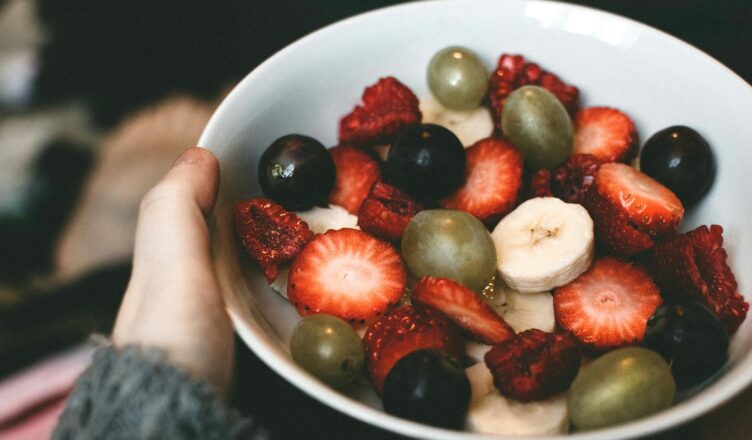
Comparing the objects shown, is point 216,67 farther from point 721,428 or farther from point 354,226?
point 721,428

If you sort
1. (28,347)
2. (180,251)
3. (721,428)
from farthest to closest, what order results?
(28,347), (721,428), (180,251)

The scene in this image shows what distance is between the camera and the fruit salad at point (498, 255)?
79cm

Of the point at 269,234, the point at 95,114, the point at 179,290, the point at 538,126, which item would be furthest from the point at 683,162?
the point at 95,114

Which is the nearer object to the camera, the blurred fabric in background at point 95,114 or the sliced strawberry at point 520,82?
the sliced strawberry at point 520,82

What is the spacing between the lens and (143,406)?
67 cm

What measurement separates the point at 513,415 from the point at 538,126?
1.38 ft

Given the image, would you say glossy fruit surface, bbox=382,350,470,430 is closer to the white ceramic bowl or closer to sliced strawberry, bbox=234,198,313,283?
the white ceramic bowl

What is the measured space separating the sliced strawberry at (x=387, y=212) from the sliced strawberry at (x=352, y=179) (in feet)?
0.18

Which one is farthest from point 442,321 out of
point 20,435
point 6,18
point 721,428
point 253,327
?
point 6,18

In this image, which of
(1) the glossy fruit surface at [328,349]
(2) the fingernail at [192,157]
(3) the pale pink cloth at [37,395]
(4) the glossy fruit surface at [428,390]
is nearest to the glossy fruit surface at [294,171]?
(2) the fingernail at [192,157]

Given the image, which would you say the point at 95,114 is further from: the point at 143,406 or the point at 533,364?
the point at 533,364

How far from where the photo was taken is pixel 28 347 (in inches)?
47.1

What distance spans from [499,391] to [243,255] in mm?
391

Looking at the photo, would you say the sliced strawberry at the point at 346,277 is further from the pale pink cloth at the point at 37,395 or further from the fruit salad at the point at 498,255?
the pale pink cloth at the point at 37,395
